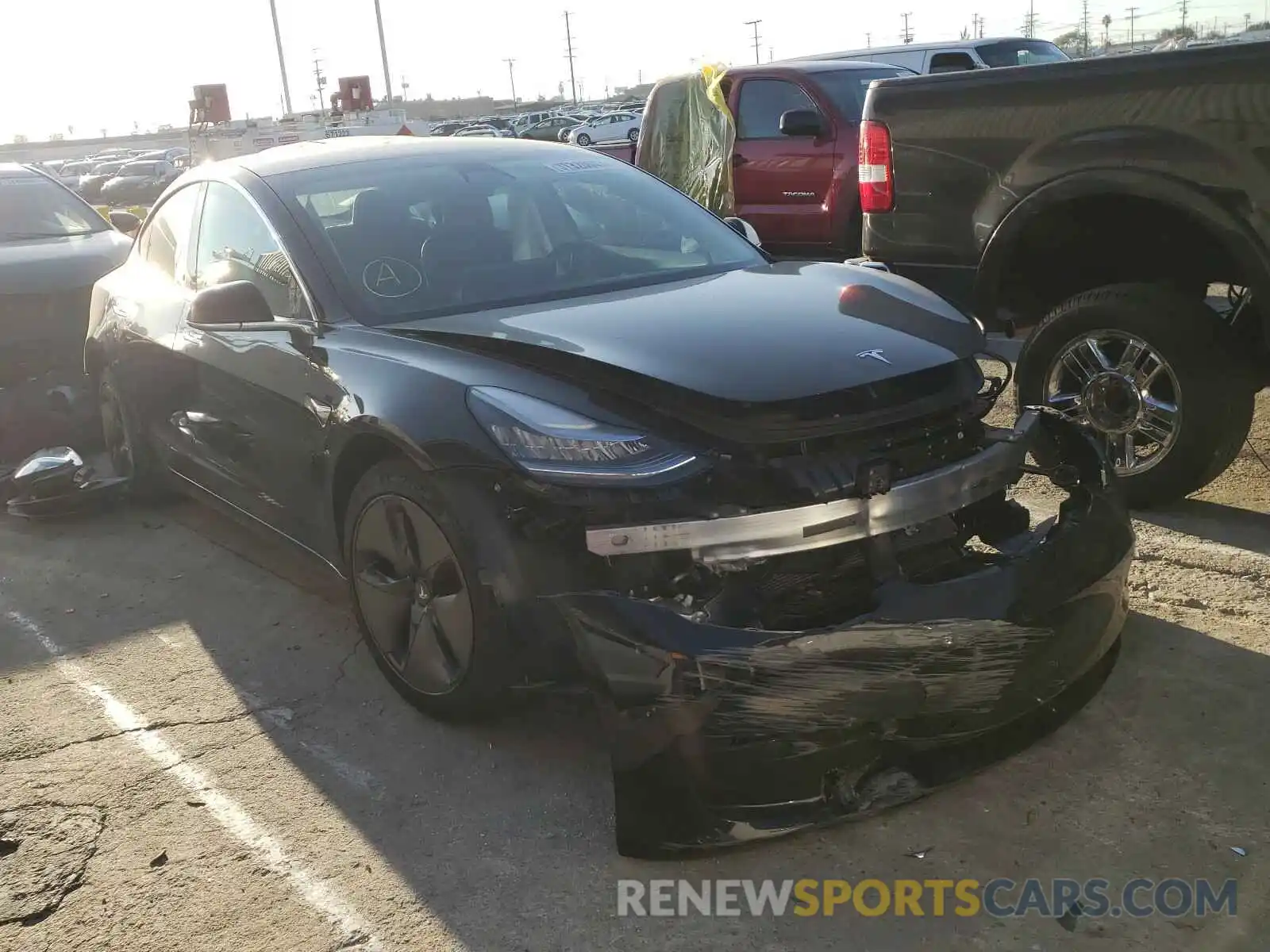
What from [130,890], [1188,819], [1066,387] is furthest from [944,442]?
[130,890]

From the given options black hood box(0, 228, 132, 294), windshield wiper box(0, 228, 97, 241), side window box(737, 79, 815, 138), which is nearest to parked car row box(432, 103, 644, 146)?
side window box(737, 79, 815, 138)

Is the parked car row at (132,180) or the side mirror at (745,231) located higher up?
the parked car row at (132,180)

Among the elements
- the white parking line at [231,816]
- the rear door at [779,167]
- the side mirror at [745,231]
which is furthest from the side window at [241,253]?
the rear door at [779,167]

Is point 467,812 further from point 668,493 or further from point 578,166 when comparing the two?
point 578,166

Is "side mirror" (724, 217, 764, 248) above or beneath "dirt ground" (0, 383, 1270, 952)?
above

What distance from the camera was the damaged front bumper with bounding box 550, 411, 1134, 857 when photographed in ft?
8.16

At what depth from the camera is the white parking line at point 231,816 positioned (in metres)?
2.63

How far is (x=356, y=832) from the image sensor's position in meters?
2.96

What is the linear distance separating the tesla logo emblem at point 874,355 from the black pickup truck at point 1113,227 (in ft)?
5.75

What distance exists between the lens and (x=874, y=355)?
3.03 metres

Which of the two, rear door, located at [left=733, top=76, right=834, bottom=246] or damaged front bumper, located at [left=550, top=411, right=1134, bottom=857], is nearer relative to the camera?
damaged front bumper, located at [left=550, top=411, right=1134, bottom=857]

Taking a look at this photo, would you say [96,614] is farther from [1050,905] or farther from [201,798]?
[1050,905]

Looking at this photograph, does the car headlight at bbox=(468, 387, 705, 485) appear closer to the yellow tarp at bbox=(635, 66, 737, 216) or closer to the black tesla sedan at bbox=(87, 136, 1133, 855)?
the black tesla sedan at bbox=(87, 136, 1133, 855)

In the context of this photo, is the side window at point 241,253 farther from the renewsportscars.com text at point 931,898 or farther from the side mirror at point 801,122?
the side mirror at point 801,122
